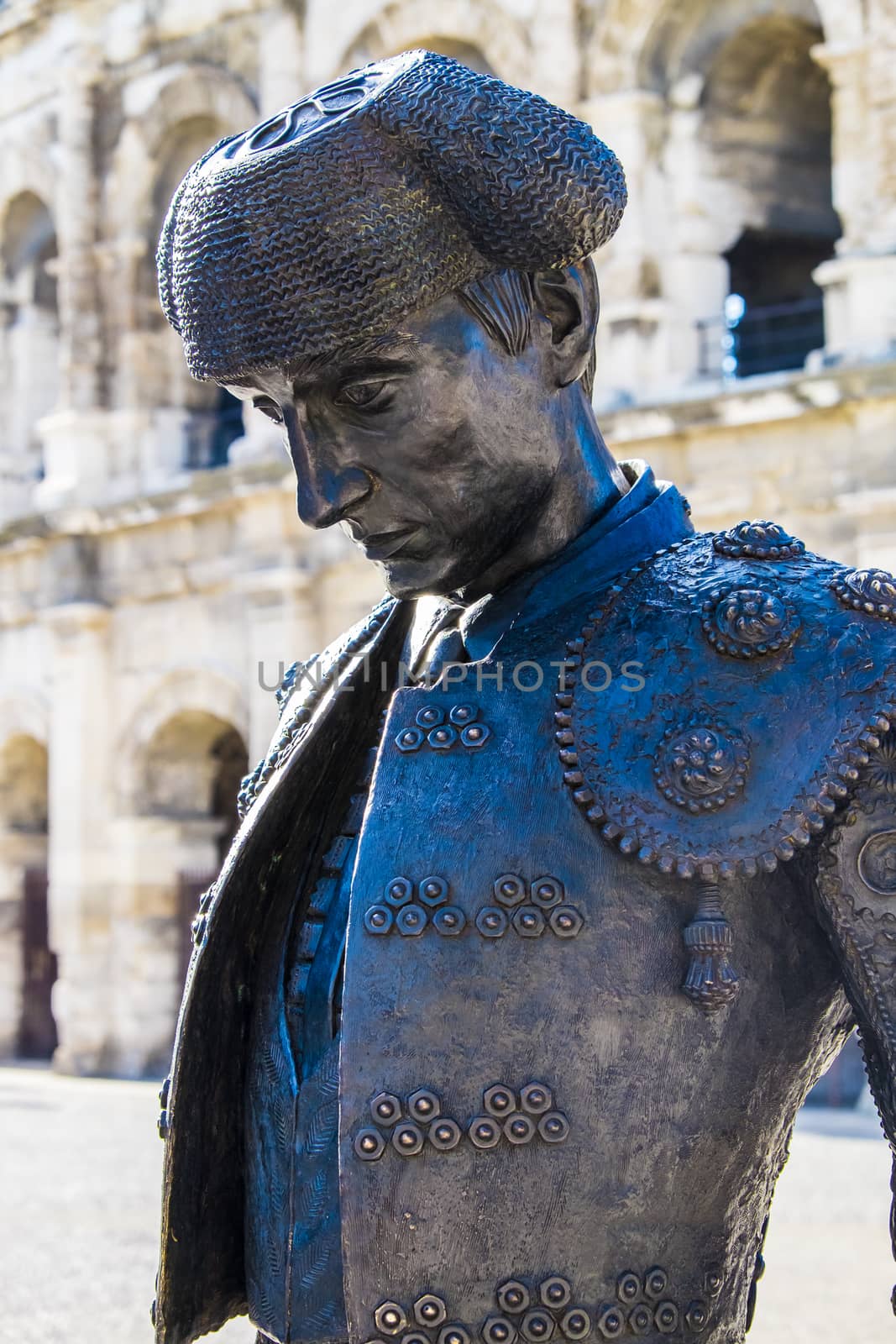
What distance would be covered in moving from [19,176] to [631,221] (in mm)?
7229

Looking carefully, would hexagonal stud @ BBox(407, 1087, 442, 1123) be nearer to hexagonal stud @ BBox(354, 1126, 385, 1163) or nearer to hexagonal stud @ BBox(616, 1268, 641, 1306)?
hexagonal stud @ BBox(354, 1126, 385, 1163)

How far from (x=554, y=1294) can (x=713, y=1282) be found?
0.16m

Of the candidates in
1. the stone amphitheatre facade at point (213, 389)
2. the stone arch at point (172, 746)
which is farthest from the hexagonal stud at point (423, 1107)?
the stone arch at point (172, 746)

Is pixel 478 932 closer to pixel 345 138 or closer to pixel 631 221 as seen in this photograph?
pixel 345 138

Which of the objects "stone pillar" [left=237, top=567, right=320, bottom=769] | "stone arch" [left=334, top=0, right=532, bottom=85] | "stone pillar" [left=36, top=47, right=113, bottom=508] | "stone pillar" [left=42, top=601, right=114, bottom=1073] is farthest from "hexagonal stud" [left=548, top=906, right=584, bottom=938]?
"stone pillar" [left=36, top=47, right=113, bottom=508]

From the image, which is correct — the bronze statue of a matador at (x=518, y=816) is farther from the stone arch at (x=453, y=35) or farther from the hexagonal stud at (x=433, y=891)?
the stone arch at (x=453, y=35)

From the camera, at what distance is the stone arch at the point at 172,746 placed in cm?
1466

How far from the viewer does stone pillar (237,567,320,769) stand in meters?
13.5

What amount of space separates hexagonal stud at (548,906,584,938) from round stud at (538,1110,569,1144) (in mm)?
138

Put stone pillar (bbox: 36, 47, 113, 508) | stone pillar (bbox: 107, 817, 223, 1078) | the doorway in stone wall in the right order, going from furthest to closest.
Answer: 1. the doorway in stone wall
2. stone pillar (bbox: 36, 47, 113, 508)
3. stone pillar (bbox: 107, 817, 223, 1078)

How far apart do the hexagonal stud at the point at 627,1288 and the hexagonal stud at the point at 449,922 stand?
0.96ft

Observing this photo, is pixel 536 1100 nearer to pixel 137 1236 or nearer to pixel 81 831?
pixel 137 1236

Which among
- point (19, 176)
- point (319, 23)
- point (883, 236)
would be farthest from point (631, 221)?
point (19, 176)

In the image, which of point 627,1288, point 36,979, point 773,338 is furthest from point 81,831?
point 627,1288
